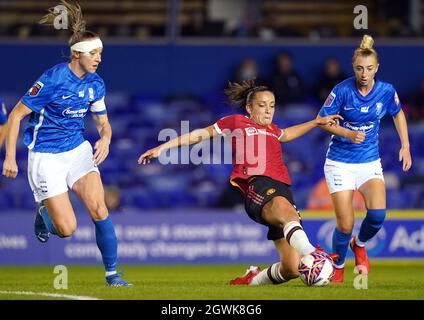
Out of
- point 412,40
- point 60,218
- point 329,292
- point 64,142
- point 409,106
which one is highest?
point 412,40

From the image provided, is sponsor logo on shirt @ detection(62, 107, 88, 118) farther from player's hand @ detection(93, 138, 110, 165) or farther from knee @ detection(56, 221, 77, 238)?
knee @ detection(56, 221, 77, 238)

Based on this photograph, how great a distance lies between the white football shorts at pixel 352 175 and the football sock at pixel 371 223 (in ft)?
1.07

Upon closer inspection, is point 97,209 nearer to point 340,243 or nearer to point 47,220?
point 47,220

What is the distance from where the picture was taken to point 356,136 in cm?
966

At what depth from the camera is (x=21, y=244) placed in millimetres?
15430

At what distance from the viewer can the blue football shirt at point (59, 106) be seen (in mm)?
9195

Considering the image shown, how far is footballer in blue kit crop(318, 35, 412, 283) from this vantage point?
10.2 meters

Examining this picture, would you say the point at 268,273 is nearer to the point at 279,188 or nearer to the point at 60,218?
the point at 279,188

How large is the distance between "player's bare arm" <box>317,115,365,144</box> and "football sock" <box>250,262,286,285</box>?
4.46 ft

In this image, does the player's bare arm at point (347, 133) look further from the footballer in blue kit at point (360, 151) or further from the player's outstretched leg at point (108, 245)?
the player's outstretched leg at point (108, 245)

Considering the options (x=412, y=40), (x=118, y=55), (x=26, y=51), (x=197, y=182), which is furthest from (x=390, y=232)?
(x=26, y=51)

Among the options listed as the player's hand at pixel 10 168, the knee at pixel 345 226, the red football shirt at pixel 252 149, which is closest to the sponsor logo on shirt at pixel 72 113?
the player's hand at pixel 10 168

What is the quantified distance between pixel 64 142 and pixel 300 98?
9237 millimetres

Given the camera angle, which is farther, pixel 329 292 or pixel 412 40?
pixel 412 40
